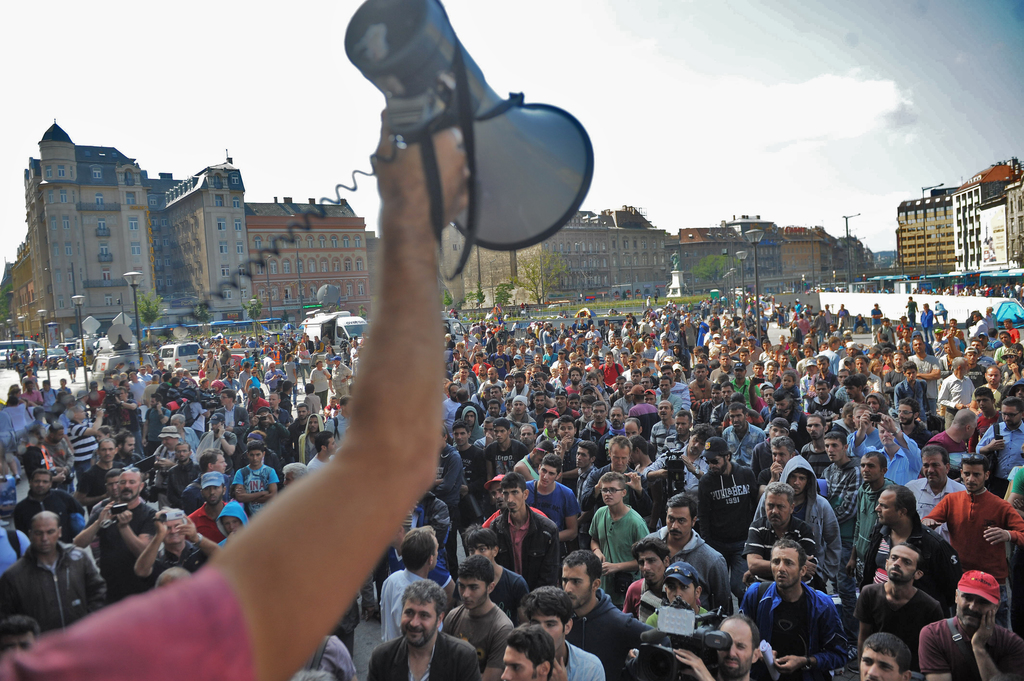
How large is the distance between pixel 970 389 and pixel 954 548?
15.1 ft

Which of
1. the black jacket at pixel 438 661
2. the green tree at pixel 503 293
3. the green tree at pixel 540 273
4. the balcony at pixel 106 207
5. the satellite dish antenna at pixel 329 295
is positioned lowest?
the black jacket at pixel 438 661

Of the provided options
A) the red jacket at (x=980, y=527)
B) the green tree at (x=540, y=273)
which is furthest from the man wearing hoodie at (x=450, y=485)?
the green tree at (x=540, y=273)

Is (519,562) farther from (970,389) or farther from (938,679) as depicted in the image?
(970,389)

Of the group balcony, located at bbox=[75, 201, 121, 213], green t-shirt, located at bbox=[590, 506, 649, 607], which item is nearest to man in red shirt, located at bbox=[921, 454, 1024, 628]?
green t-shirt, located at bbox=[590, 506, 649, 607]

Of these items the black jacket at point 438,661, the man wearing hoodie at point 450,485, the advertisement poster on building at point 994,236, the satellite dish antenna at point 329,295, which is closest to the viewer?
the satellite dish antenna at point 329,295

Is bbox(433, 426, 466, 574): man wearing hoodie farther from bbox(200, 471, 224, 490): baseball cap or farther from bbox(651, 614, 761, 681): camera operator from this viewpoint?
bbox(651, 614, 761, 681): camera operator


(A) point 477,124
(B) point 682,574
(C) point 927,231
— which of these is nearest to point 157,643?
(A) point 477,124

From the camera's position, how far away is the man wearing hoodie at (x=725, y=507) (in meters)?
6.14

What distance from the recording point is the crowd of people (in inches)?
27.6

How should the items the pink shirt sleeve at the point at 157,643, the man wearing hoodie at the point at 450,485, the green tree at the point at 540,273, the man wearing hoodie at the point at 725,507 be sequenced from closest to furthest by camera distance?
the pink shirt sleeve at the point at 157,643
the man wearing hoodie at the point at 725,507
the man wearing hoodie at the point at 450,485
the green tree at the point at 540,273

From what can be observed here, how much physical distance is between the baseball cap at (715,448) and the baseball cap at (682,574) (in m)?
1.95

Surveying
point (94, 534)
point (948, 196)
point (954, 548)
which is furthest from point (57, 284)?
point (948, 196)

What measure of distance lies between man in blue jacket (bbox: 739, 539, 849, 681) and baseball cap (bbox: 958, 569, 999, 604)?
721 millimetres

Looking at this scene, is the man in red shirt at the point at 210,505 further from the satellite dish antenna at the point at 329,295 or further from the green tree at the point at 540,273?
the green tree at the point at 540,273
